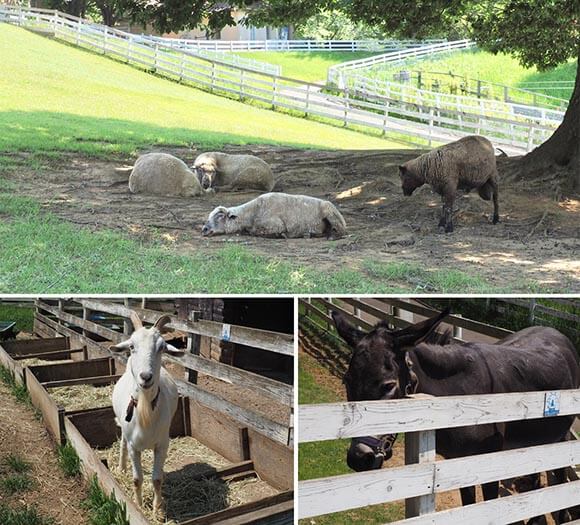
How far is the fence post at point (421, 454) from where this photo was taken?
3264 mm

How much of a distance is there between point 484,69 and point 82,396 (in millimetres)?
36082

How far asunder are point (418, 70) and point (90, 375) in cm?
3272

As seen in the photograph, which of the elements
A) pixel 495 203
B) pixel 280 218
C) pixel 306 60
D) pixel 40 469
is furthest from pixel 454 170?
pixel 306 60

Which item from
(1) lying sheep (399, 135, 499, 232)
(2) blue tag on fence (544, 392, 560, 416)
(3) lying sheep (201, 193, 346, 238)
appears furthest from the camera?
(1) lying sheep (399, 135, 499, 232)

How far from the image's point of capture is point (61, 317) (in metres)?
8.64

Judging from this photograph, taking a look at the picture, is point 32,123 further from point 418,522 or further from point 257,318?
point 418,522

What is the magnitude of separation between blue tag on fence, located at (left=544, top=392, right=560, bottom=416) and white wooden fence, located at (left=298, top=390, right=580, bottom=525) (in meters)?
0.04

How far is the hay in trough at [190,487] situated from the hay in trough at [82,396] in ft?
4.61

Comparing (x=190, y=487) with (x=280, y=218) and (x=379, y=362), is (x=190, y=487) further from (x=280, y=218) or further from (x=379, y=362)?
(x=280, y=218)

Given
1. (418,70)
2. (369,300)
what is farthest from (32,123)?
(418,70)

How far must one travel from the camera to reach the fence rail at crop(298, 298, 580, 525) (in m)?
2.95

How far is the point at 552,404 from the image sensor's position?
12.4ft

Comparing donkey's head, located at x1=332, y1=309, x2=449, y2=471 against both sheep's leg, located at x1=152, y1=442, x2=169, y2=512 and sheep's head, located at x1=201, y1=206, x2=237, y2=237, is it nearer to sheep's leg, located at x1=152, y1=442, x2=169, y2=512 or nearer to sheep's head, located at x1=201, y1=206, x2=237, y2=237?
sheep's leg, located at x1=152, y1=442, x2=169, y2=512

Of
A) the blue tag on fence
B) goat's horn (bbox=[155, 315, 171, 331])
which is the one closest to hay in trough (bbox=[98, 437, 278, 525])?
goat's horn (bbox=[155, 315, 171, 331])
